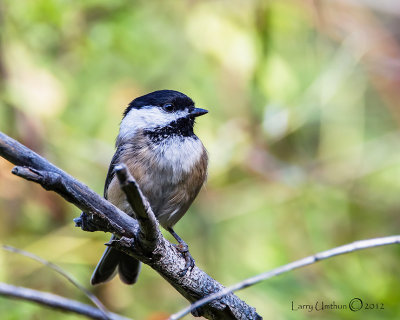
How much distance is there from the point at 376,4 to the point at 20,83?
3304mm

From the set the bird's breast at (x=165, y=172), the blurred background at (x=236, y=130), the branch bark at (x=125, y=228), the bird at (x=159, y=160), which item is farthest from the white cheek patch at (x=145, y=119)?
the branch bark at (x=125, y=228)

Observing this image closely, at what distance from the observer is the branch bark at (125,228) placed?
1.67 meters

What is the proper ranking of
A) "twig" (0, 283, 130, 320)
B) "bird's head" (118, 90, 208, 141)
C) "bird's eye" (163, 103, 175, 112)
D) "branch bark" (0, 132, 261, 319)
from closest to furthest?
"branch bark" (0, 132, 261, 319), "twig" (0, 283, 130, 320), "bird's head" (118, 90, 208, 141), "bird's eye" (163, 103, 175, 112)

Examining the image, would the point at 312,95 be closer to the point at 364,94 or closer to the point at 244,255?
the point at 364,94

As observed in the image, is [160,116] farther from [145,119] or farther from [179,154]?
[179,154]

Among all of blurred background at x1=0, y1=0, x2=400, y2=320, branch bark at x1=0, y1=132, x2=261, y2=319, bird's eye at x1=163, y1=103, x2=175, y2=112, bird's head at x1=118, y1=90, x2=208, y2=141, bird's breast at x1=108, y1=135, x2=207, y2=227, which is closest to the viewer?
branch bark at x1=0, y1=132, x2=261, y2=319

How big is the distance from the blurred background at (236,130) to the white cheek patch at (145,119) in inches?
35.9

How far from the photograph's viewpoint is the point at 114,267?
3.22 metres

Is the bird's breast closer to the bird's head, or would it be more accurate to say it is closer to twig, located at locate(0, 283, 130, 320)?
the bird's head

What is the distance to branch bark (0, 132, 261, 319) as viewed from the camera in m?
1.67

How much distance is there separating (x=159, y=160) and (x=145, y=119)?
359mm

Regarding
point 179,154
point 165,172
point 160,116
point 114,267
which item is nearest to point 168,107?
point 160,116

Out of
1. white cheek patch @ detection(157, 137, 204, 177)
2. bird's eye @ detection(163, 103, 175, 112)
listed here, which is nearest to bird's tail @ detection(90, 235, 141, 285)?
white cheek patch @ detection(157, 137, 204, 177)

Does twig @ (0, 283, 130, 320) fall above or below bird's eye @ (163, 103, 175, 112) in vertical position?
below
